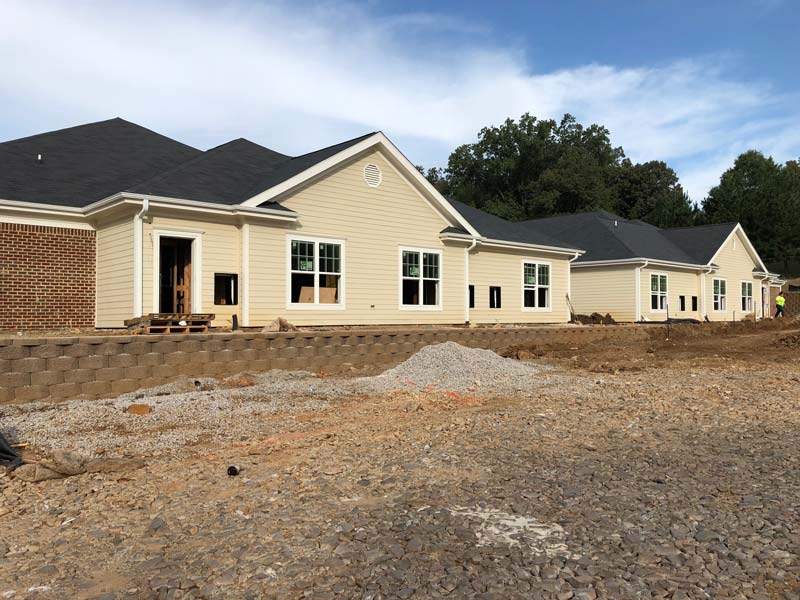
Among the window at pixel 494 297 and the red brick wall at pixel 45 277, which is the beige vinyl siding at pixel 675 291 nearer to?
the window at pixel 494 297

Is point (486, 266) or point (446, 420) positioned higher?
point (486, 266)

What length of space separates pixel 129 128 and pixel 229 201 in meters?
8.89

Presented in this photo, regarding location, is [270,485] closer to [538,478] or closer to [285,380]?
[538,478]

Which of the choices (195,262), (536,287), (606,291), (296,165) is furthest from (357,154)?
(606,291)

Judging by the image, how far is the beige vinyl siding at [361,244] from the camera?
16391 millimetres

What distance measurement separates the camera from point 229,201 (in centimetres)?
1598

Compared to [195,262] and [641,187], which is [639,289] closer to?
[195,262]

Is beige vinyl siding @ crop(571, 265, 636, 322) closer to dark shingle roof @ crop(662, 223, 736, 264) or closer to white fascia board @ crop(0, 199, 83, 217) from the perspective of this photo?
dark shingle roof @ crop(662, 223, 736, 264)

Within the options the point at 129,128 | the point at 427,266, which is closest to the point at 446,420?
the point at 427,266

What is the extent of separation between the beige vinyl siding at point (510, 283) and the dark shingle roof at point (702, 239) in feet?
38.9

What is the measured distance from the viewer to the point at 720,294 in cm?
3478

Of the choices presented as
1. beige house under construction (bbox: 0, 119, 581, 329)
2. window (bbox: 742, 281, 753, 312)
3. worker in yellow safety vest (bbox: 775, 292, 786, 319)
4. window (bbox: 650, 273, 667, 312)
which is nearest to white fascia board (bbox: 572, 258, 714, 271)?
window (bbox: 650, 273, 667, 312)

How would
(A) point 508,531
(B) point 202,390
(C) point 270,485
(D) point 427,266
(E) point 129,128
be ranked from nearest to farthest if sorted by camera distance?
(A) point 508,531, (C) point 270,485, (B) point 202,390, (D) point 427,266, (E) point 129,128

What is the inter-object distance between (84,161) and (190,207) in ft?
19.6
